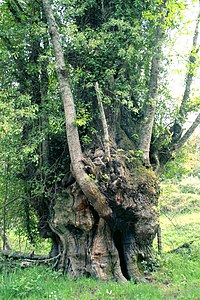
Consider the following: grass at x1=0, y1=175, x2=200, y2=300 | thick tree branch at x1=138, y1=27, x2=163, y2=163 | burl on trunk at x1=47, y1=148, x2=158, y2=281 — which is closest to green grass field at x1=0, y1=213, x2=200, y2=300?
grass at x1=0, y1=175, x2=200, y2=300

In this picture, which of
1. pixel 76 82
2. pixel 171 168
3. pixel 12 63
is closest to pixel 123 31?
pixel 76 82

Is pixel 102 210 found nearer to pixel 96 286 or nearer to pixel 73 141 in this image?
pixel 96 286

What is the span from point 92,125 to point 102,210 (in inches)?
88.9

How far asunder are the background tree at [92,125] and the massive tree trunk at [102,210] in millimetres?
23

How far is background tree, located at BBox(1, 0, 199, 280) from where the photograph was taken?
24.3 feet

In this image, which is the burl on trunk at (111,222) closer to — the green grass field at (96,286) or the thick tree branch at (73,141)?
the thick tree branch at (73,141)

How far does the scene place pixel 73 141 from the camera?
7.34 m

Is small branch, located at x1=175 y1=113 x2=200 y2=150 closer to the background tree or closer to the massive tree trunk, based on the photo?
the background tree

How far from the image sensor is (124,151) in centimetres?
822

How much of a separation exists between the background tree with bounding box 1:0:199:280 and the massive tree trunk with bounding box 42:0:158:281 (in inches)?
0.9

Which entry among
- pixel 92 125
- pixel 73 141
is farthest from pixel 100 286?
pixel 92 125

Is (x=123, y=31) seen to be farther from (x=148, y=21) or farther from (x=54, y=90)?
(x=54, y=90)

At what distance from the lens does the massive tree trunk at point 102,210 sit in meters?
7.19

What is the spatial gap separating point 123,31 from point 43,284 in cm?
604
